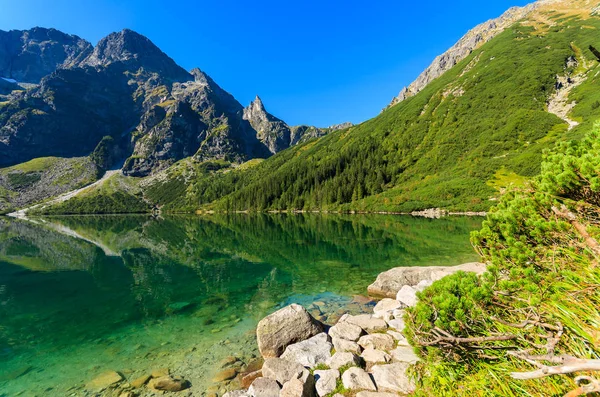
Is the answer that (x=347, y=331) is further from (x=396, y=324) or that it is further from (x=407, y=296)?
(x=407, y=296)

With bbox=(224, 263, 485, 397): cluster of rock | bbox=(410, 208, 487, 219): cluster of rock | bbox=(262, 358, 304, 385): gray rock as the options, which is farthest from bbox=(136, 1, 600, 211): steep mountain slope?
bbox=(262, 358, 304, 385): gray rock

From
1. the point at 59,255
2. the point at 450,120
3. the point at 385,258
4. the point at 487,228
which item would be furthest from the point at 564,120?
the point at 59,255

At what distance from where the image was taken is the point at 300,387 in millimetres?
8672

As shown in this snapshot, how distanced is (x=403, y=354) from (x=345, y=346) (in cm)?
262

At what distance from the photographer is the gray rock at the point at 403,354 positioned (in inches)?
385

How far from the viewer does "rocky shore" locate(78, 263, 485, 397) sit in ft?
29.1

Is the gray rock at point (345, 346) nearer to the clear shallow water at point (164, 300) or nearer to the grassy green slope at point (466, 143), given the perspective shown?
the clear shallow water at point (164, 300)

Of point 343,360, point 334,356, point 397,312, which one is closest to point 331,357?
point 334,356

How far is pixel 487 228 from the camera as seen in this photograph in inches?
390

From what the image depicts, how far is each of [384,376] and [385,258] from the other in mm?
26051

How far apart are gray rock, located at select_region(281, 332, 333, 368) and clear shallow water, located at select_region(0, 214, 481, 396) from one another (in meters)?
2.68

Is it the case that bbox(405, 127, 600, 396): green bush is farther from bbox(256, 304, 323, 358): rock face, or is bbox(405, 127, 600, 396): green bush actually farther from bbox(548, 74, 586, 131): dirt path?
bbox(548, 74, 586, 131): dirt path

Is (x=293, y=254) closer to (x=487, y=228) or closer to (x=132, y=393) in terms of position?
(x=132, y=393)

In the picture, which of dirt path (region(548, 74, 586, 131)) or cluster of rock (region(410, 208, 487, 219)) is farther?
dirt path (region(548, 74, 586, 131))
